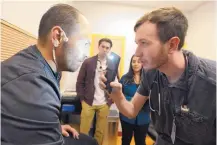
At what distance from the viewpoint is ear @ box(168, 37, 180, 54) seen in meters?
0.90

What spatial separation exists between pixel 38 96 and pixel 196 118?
687 millimetres

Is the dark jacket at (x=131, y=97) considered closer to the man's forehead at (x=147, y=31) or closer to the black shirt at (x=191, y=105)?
the black shirt at (x=191, y=105)

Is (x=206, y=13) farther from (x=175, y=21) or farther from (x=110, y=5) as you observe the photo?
(x=175, y=21)

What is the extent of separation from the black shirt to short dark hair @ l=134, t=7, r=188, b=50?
0.13 meters

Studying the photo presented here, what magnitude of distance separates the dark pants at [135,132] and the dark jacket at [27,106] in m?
1.36

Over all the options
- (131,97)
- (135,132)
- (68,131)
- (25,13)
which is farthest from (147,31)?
(135,132)

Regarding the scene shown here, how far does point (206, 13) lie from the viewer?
3.06m

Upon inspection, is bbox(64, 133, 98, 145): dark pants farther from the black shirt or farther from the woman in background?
the woman in background

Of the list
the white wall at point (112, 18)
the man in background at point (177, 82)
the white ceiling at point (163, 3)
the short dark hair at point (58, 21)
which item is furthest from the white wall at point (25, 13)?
the white ceiling at point (163, 3)

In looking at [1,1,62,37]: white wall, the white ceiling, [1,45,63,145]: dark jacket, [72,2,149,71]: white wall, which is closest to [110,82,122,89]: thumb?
[1,45,63,145]: dark jacket

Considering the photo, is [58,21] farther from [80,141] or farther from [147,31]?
[80,141]

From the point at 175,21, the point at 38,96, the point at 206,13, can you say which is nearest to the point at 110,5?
the point at 206,13

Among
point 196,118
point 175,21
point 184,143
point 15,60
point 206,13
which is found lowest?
point 184,143

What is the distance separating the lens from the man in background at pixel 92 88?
6.96 feet
